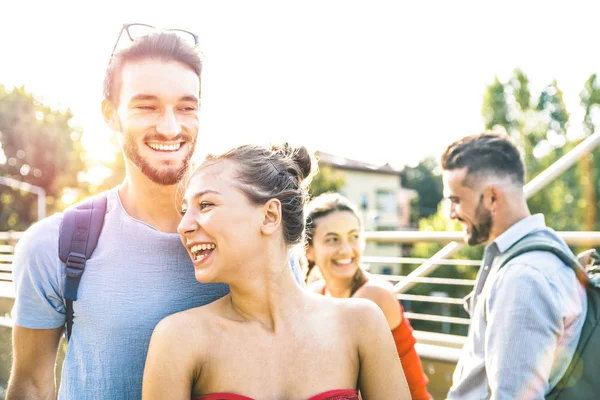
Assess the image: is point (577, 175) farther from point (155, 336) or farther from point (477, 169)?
point (155, 336)

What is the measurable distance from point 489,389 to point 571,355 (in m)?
0.38

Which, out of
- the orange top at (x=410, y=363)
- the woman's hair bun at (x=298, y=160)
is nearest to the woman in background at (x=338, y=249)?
the orange top at (x=410, y=363)

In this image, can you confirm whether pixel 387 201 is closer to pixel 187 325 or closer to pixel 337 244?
pixel 337 244

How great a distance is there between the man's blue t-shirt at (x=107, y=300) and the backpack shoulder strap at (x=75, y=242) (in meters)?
0.02

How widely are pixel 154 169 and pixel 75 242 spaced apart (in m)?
0.35

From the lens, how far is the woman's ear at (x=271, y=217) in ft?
5.86

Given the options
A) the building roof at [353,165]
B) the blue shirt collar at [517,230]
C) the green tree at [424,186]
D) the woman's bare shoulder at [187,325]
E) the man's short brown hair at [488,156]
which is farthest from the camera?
the green tree at [424,186]

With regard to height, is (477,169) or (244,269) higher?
(477,169)

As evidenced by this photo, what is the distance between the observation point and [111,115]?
2115 mm

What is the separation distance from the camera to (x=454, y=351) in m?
3.71

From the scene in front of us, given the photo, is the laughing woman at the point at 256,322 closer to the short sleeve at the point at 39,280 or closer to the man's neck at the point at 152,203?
the man's neck at the point at 152,203

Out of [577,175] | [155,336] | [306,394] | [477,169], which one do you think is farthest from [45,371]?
[577,175]

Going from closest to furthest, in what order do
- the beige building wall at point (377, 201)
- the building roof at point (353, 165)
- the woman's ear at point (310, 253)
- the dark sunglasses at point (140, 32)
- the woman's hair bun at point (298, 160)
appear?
the woman's hair bun at point (298, 160), the dark sunglasses at point (140, 32), the woman's ear at point (310, 253), the building roof at point (353, 165), the beige building wall at point (377, 201)

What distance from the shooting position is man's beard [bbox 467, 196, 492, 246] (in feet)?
10.4
